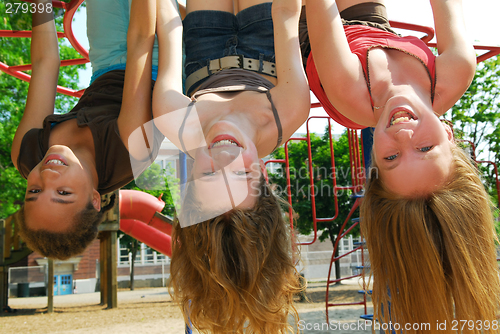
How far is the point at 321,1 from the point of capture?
7.43 feet

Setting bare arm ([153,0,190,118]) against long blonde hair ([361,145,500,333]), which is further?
bare arm ([153,0,190,118])

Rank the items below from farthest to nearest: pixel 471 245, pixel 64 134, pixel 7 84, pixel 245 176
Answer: pixel 7 84, pixel 64 134, pixel 245 176, pixel 471 245

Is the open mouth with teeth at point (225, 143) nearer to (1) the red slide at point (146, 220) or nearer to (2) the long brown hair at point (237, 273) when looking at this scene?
(2) the long brown hair at point (237, 273)

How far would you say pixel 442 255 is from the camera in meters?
1.98

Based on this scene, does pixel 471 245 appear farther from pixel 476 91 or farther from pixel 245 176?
pixel 476 91

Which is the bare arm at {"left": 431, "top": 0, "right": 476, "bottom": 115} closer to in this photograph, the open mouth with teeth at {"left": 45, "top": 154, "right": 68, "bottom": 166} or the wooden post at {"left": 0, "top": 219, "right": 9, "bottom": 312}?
the open mouth with teeth at {"left": 45, "top": 154, "right": 68, "bottom": 166}

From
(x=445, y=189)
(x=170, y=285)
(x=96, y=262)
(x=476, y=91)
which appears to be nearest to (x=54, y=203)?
(x=170, y=285)

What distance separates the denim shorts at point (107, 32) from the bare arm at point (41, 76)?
0.38 metres

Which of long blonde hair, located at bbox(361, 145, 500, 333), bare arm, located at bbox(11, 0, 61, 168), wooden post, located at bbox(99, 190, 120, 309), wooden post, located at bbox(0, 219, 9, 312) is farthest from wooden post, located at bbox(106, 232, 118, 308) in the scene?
long blonde hair, located at bbox(361, 145, 500, 333)

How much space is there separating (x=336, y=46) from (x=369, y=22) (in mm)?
889

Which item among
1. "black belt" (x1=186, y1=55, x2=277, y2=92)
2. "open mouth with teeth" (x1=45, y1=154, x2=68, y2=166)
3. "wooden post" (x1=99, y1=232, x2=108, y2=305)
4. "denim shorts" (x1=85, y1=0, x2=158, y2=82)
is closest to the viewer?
"open mouth with teeth" (x1=45, y1=154, x2=68, y2=166)

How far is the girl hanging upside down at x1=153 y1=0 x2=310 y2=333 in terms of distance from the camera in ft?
6.85

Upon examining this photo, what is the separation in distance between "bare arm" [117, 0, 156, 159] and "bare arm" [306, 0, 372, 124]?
3.28ft

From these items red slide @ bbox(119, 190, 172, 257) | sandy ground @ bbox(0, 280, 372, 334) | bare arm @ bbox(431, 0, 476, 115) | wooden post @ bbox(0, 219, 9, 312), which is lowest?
sandy ground @ bbox(0, 280, 372, 334)
